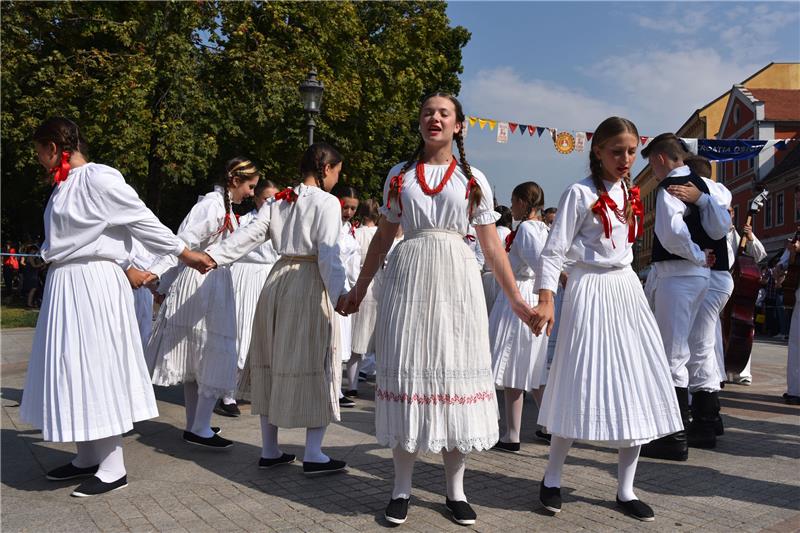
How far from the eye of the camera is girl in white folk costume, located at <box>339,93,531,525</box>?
3689 mm

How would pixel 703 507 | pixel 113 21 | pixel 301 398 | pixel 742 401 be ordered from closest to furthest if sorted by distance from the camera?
pixel 703 507, pixel 301 398, pixel 742 401, pixel 113 21

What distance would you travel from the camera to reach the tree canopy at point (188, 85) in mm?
18125

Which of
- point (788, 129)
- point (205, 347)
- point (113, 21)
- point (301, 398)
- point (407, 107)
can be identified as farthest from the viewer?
point (788, 129)

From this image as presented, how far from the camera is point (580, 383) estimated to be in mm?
3910

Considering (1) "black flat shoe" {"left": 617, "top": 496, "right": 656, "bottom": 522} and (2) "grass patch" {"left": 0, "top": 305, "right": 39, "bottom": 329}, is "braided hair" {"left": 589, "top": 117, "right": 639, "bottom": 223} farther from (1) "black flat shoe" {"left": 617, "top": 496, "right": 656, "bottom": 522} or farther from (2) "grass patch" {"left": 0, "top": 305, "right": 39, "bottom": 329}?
(2) "grass patch" {"left": 0, "top": 305, "right": 39, "bottom": 329}

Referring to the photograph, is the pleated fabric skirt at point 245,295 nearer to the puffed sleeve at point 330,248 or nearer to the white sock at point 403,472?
the puffed sleeve at point 330,248

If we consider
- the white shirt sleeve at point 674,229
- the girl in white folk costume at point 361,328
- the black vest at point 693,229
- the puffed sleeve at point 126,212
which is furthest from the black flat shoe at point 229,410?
the white shirt sleeve at point 674,229

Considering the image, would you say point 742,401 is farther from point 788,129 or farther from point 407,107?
point 788,129

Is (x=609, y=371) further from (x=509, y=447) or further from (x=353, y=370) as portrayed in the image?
(x=353, y=370)

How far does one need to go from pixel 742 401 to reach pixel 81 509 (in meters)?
7.11

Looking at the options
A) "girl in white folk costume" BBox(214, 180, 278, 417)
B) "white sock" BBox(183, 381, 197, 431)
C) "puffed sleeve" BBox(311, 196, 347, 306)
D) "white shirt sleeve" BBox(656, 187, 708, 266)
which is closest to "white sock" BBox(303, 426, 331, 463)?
"puffed sleeve" BBox(311, 196, 347, 306)

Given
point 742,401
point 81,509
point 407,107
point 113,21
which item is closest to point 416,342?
point 81,509

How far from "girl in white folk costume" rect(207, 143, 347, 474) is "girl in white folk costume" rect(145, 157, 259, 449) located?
665 millimetres

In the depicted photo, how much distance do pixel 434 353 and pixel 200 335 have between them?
2563 mm
